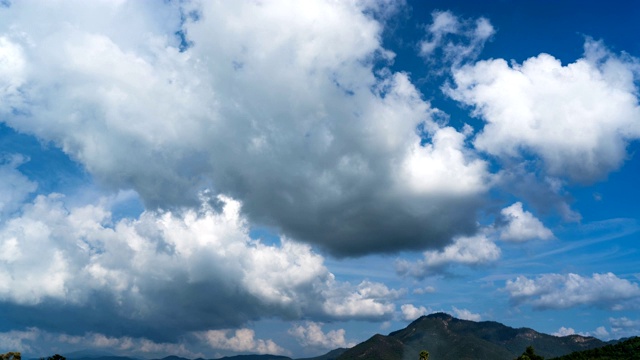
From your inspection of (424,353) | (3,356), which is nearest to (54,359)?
(3,356)

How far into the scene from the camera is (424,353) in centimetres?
17338

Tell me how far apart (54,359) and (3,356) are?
89.1 ft

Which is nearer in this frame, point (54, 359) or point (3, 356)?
point (3, 356)

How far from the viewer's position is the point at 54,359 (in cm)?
17475

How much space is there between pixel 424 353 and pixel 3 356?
431 ft

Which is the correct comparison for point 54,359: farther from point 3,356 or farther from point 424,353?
point 424,353

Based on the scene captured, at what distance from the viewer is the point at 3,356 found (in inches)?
5886

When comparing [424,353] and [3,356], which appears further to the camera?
[424,353]
